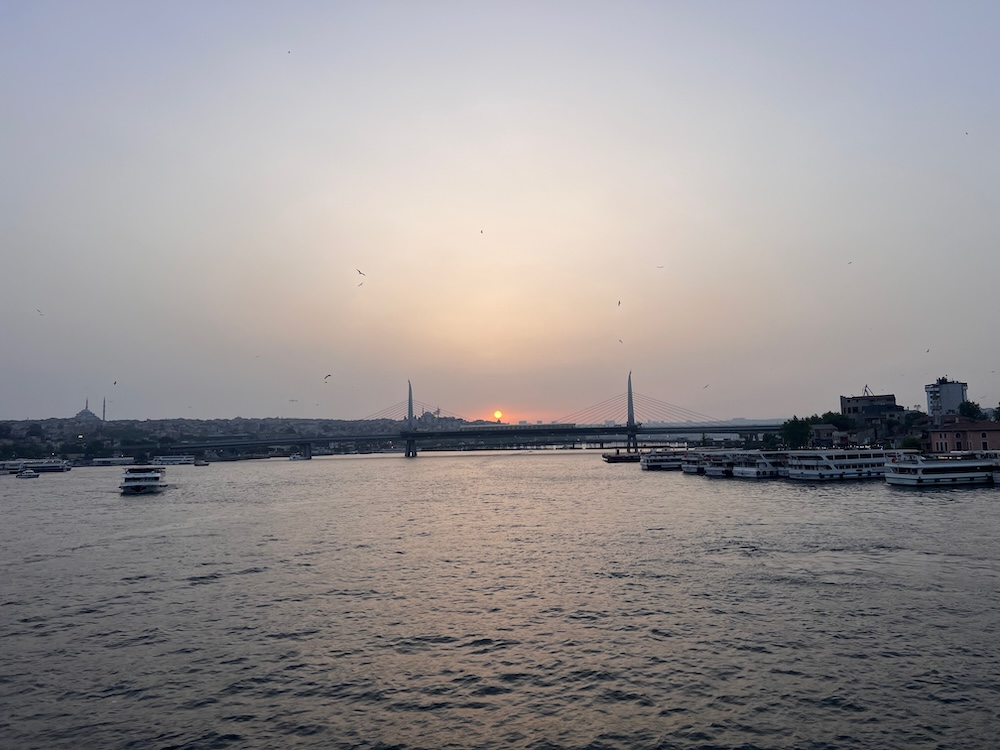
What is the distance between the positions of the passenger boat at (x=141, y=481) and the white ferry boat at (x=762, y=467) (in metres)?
69.3

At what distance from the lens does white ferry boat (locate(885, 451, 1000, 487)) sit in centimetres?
6638

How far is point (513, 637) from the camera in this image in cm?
2203

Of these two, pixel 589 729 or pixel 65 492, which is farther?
pixel 65 492

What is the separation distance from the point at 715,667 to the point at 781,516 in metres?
32.6

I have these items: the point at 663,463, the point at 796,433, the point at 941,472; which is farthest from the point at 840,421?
the point at 941,472

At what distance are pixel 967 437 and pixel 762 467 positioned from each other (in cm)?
2738

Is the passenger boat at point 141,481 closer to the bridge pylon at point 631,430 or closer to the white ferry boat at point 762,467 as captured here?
the white ferry boat at point 762,467

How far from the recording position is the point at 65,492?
282ft

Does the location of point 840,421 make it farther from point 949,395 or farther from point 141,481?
point 141,481

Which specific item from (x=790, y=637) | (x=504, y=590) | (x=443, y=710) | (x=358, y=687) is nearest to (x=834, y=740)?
(x=790, y=637)

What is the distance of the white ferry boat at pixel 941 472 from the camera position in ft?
218

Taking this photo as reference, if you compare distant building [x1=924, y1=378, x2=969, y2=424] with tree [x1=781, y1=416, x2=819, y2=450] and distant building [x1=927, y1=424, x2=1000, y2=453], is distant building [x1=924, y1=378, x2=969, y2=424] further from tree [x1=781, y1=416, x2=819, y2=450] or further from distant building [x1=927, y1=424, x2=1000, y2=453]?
distant building [x1=927, y1=424, x2=1000, y2=453]

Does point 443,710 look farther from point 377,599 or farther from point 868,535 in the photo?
point 868,535

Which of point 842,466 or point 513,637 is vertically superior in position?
point 842,466
